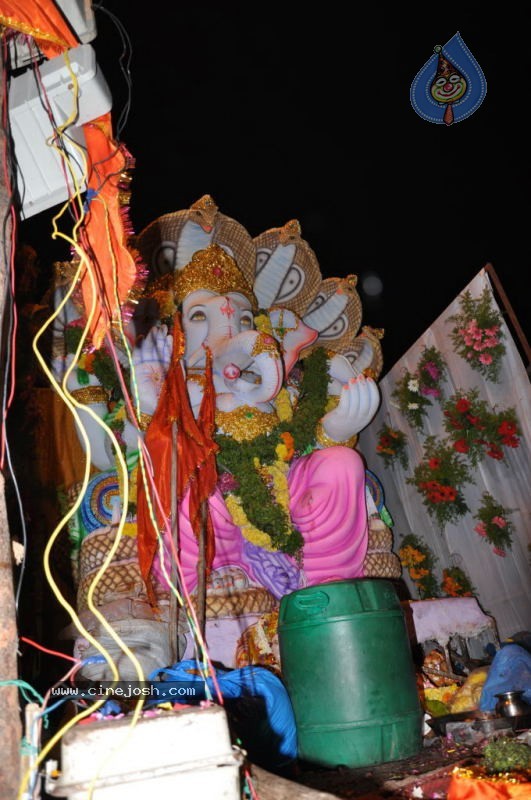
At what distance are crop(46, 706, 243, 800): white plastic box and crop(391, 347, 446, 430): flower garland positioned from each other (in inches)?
207

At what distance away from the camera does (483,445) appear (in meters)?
6.05

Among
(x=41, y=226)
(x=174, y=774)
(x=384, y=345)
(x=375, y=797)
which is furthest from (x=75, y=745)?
(x=384, y=345)

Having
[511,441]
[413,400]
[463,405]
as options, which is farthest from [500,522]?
[413,400]

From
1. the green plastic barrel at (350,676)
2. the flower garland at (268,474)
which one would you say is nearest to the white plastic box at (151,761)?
the green plastic barrel at (350,676)

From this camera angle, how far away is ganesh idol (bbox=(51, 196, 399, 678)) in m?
5.29

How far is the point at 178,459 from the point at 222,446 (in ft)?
1.94

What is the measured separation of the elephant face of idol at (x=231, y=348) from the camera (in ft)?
20.0

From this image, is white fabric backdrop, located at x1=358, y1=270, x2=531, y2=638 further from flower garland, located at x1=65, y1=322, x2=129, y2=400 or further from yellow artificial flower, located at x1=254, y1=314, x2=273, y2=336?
flower garland, located at x1=65, y1=322, x2=129, y2=400

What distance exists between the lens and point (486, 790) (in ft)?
9.18

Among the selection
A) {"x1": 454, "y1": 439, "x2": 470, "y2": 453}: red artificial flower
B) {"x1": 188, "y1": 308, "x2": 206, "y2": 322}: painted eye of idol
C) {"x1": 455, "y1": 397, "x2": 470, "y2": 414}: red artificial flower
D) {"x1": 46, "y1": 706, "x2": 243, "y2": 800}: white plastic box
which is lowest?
{"x1": 46, "y1": 706, "x2": 243, "y2": 800}: white plastic box

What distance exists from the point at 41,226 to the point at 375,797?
21.5 feet

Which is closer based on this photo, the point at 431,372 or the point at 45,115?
the point at 45,115

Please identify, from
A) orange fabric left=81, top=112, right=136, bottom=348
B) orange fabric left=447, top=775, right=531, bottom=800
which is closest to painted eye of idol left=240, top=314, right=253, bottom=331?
orange fabric left=81, top=112, right=136, bottom=348

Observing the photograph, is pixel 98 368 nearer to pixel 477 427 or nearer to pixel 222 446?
pixel 222 446
